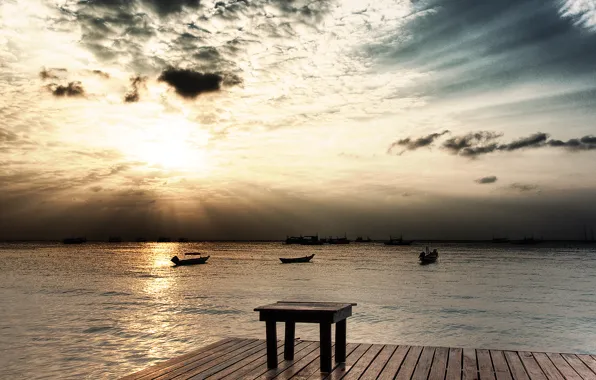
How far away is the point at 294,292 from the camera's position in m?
46.2

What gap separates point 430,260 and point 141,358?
9013cm

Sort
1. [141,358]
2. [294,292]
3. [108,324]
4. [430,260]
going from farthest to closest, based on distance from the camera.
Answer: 1. [430,260]
2. [294,292]
3. [108,324]
4. [141,358]

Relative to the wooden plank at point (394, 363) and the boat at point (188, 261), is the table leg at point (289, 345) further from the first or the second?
the boat at point (188, 261)

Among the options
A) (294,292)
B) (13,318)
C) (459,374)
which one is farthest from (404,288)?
(459,374)

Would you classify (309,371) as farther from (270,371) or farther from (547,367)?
(547,367)

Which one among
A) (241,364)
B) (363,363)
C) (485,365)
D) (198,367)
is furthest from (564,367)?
(198,367)

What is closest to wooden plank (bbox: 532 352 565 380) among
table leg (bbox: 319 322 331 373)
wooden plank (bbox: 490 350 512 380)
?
wooden plank (bbox: 490 350 512 380)

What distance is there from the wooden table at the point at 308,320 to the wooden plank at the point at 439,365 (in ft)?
5.20

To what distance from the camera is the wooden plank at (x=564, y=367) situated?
788cm

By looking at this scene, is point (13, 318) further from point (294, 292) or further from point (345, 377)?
point (345, 377)

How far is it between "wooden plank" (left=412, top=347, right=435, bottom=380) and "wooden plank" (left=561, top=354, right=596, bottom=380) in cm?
235

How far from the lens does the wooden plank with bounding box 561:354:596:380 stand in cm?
788

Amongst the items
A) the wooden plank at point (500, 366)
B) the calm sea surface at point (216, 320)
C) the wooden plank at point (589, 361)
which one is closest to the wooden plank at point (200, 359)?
the wooden plank at point (500, 366)

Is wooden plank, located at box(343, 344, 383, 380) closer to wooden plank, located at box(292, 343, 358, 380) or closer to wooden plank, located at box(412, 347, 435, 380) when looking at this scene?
wooden plank, located at box(292, 343, 358, 380)
